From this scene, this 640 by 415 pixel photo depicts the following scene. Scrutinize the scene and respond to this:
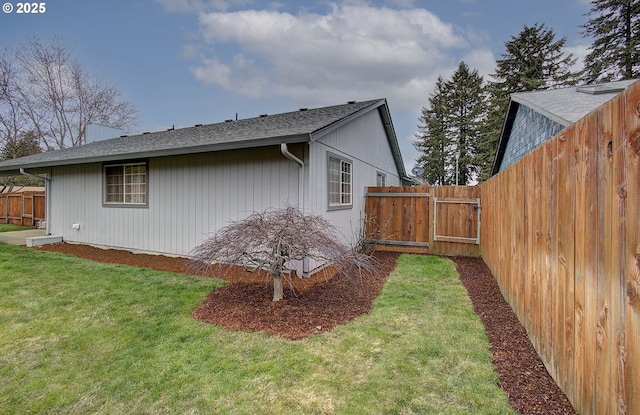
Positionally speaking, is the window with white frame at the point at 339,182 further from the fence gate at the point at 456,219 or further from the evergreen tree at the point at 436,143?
the evergreen tree at the point at 436,143

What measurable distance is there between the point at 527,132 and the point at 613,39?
17.4m

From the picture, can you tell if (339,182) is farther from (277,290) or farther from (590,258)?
(590,258)

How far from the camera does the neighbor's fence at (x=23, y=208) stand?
45.8 ft

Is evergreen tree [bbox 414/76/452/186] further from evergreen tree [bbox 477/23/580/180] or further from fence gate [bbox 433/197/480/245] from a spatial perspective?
fence gate [bbox 433/197/480/245]

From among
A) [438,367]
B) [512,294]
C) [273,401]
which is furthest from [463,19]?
[273,401]

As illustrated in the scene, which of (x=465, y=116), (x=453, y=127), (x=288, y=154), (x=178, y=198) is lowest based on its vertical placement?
(x=178, y=198)

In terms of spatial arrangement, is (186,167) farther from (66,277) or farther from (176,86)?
(176,86)

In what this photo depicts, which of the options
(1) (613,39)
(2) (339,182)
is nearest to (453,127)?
(1) (613,39)

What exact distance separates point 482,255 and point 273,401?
6.64 meters

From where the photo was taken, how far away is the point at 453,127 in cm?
2914

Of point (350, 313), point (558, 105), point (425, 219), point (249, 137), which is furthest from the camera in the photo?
point (425, 219)

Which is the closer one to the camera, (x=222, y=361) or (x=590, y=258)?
(x=590, y=258)

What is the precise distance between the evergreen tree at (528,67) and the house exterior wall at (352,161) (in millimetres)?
15429

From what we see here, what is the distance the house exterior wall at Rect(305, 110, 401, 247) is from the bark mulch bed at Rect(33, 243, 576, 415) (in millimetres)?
1450
